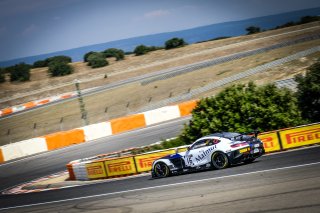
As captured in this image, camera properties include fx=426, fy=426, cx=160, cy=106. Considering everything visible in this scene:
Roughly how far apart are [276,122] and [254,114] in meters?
0.97

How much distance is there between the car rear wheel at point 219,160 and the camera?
47.0ft

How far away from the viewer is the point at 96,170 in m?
19.3

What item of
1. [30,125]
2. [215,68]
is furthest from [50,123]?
[215,68]

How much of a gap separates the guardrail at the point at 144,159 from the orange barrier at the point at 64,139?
891 cm

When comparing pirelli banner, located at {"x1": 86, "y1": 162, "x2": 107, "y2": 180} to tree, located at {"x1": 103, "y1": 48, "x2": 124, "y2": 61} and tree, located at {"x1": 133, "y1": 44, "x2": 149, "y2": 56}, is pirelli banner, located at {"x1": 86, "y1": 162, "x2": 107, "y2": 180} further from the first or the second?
tree, located at {"x1": 133, "y1": 44, "x2": 149, "y2": 56}

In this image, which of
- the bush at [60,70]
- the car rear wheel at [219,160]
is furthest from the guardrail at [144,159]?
the bush at [60,70]

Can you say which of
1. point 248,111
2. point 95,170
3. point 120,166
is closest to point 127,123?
point 95,170

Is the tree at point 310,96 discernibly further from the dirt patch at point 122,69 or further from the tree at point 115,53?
the tree at point 115,53

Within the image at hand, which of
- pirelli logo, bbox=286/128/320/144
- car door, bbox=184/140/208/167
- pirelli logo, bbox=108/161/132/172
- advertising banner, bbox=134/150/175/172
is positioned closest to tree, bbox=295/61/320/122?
pirelli logo, bbox=286/128/320/144

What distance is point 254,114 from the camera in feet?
59.9

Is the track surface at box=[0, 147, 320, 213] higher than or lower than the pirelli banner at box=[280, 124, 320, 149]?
lower

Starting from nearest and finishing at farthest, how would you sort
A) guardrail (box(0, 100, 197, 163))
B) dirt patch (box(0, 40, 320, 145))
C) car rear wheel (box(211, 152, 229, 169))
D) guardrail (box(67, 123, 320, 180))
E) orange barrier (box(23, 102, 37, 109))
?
car rear wheel (box(211, 152, 229, 169))
guardrail (box(67, 123, 320, 180))
guardrail (box(0, 100, 197, 163))
dirt patch (box(0, 40, 320, 145))
orange barrier (box(23, 102, 37, 109))

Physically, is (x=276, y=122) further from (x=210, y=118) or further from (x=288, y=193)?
(x=288, y=193)

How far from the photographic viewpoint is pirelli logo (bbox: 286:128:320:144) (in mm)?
15797
